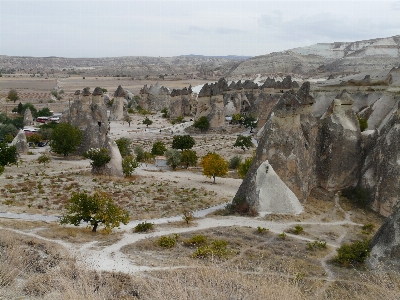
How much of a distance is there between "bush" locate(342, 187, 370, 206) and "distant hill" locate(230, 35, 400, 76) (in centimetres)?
8408

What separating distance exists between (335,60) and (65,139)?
111 m

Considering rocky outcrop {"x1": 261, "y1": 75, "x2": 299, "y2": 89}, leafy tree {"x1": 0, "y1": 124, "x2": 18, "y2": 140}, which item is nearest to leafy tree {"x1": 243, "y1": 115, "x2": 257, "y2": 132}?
rocky outcrop {"x1": 261, "y1": 75, "x2": 299, "y2": 89}

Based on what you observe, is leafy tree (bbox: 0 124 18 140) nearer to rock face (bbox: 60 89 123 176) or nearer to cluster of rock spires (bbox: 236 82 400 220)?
rock face (bbox: 60 89 123 176)

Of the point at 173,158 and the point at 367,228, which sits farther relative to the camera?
the point at 173,158

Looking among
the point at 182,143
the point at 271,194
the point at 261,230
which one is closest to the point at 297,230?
the point at 261,230

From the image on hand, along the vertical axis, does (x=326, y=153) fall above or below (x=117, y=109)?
above

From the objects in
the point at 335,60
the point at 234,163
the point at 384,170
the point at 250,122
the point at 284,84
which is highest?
the point at 335,60

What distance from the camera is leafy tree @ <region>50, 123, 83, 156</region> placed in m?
31.6

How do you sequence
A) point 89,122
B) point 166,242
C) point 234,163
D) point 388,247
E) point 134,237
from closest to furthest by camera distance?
point 388,247 < point 166,242 < point 134,237 < point 234,163 < point 89,122

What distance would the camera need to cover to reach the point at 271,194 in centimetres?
1820

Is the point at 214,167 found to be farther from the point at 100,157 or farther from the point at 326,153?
the point at 326,153

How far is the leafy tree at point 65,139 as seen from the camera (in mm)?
31641

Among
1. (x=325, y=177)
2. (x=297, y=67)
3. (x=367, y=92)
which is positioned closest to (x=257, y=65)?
(x=297, y=67)

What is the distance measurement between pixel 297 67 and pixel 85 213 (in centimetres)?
11135
